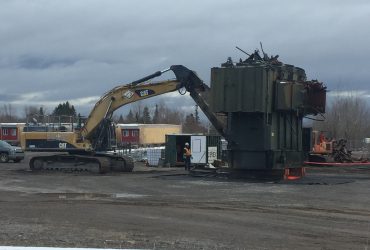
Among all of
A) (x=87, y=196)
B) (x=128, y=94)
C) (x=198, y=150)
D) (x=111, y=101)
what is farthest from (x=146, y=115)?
(x=87, y=196)

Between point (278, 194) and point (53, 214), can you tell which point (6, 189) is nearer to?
point (53, 214)

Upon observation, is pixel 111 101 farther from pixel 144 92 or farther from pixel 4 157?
pixel 4 157

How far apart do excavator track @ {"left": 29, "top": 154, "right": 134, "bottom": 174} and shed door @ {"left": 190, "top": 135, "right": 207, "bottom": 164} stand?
7598 millimetres

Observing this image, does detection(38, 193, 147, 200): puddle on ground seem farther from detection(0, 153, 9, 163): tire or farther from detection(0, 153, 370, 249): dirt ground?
detection(0, 153, 9, 163): tire

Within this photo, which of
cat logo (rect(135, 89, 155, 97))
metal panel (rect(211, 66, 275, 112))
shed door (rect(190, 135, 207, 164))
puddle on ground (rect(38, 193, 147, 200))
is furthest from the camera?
shed door (rect(190, 135, 207, 164))

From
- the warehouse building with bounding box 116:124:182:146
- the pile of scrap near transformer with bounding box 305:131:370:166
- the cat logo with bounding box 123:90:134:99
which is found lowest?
the pile of scrap near transformer with bounding box 305:131:370:166

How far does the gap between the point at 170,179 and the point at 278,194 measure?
7018mm

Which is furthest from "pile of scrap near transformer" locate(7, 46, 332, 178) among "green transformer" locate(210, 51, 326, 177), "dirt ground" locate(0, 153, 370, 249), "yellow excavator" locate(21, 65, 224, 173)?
"yellow excavator" locate(21, 65, 224, 173)

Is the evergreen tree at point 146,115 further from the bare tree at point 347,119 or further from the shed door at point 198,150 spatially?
the shed door at point 198,150

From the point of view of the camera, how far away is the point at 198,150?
125 ft

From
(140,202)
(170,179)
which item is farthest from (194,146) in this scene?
(140,202)

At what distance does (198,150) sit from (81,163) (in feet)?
32.0

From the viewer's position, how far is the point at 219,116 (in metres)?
28.1

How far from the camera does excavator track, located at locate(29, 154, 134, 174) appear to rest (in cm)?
2995
